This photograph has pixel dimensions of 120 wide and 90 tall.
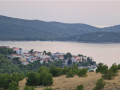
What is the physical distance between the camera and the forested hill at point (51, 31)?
7896cm

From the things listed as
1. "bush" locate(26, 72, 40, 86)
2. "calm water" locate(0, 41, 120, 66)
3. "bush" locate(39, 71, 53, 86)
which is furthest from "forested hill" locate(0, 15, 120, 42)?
"bush" locate(39, 71, 53, 86)

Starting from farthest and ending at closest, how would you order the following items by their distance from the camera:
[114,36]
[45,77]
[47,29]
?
1. [47,29]
2. [114,36]
3. [45,77]

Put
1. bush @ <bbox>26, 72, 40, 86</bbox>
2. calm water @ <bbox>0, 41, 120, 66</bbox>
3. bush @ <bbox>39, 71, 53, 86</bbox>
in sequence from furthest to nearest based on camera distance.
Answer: calm water @ <bbox>0, 41, 120, 66</bbox>
bush @ <bbox>26, 72, 40, 86</bbox>
bush @ <bbox>39, 71, 53, 86</bbox>

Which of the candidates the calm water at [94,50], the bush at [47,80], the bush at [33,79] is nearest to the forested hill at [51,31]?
the calm water at [94,50]

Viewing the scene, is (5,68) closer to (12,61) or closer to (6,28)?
(12,61)

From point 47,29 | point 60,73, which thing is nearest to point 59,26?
point 47,29

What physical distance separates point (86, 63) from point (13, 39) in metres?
52.9

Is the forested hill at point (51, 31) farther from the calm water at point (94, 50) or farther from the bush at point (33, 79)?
the bush at point (33, 79)

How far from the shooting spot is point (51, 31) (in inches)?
4235

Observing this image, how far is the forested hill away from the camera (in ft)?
259

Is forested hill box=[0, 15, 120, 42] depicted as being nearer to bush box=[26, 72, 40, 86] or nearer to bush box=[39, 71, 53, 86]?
bush box=[26, 72, 40, 86]

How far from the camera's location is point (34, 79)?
7375mm

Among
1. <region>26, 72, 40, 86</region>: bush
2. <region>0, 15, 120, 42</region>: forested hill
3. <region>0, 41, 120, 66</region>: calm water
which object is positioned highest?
<region>0, 15, 120, 42</region>: forested hill

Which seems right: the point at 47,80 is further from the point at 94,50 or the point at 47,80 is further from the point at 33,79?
the point at 94,50
